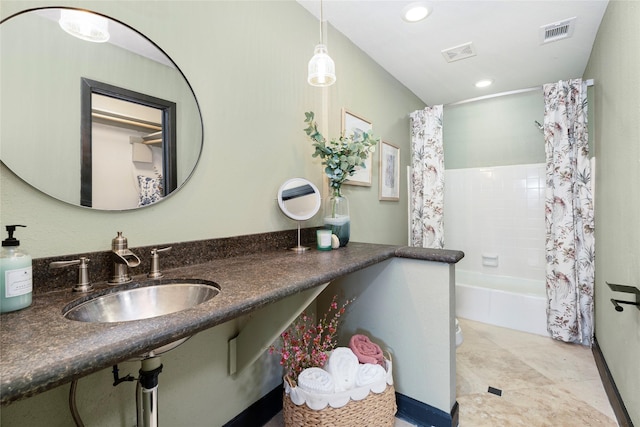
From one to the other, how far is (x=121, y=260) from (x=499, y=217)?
3433 millimetres

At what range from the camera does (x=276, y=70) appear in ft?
5.20

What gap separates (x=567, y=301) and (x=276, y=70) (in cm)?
274

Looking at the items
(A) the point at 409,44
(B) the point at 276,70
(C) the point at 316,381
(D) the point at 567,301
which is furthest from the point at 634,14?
(C) the point at 316,381

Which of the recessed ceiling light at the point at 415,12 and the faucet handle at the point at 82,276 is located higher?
the recessed ceiling light at the point at 415,12

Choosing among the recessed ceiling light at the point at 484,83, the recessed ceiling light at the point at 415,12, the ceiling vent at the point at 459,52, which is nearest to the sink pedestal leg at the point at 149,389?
the recessed ceiling light at the point at 415,12

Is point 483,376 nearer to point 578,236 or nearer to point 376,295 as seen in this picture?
point 376,295

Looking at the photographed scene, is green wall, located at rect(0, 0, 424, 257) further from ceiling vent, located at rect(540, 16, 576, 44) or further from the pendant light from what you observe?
ceiling vent, located at rect(540, 16, 576, 44)

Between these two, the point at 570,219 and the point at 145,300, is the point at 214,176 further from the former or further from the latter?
the point at 570,219

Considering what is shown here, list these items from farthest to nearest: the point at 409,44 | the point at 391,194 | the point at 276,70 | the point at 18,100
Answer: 1. the point at 391,194
2. the point at 409,44
3. the point at 276,70
4. the point at 18,100

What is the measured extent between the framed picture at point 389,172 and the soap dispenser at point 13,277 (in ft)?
7.26

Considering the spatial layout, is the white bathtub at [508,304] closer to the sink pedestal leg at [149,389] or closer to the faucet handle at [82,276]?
the sink pedestal leg at [149,389]

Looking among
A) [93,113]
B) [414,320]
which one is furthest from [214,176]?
[414,320]

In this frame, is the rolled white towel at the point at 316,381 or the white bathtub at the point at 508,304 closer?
the rolled white towel at the point at 316,381

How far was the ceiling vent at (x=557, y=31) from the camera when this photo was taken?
1.90m
